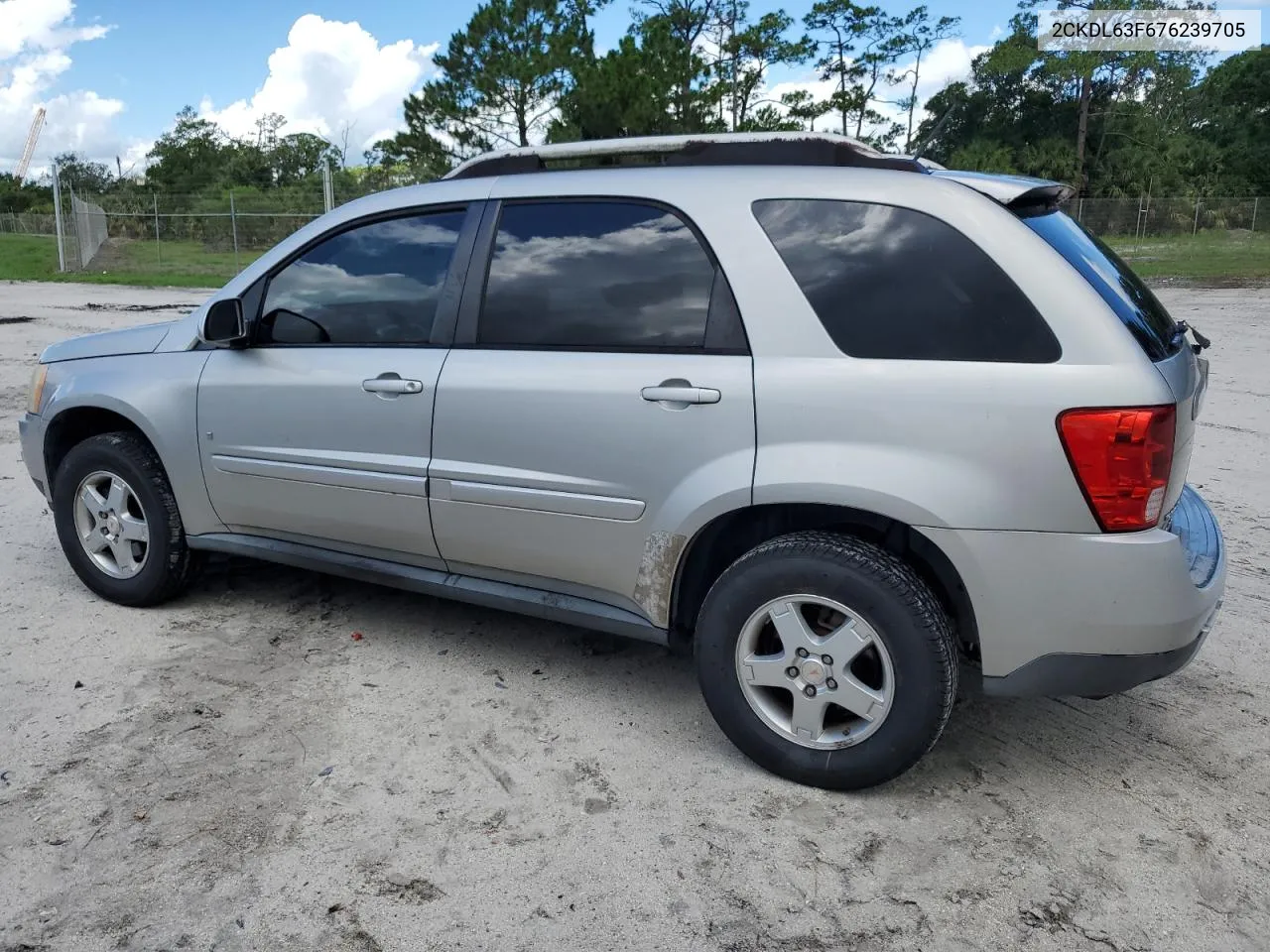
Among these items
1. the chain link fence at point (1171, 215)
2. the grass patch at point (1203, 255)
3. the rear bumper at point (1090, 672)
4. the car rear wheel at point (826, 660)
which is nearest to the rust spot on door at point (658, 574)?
the car rear wheel at point (826, 660)

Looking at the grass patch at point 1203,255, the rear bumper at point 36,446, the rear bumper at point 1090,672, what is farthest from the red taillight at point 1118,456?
the grass patch at point 1203,255

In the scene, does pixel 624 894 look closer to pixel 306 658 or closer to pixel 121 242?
pixel 306 658

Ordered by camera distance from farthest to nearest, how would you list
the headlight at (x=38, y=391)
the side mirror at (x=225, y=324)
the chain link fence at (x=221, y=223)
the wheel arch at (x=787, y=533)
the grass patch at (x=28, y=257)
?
the chain link fence at (x=221, y=223) < the grass patch at (x=28, y=257) < the headlight at (x=38, y=391) < the side mirror at (x=225, y=324) < the wheel arch at (x=787, y=533)

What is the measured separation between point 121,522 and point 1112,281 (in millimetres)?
3873

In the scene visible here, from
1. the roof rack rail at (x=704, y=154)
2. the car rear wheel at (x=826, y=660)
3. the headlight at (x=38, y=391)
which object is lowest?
the car rear wheel at (x=826, y=660)

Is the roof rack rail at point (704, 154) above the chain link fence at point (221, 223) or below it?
below

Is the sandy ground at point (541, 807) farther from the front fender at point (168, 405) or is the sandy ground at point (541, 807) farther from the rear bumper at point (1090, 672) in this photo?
the front fender at point (168, 405)

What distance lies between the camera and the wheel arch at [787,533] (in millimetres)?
2852

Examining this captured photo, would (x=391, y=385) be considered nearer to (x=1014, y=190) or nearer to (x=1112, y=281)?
(x=1014, y=190)

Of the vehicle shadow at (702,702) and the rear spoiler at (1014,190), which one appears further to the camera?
the vehicle shadow at (702,702)

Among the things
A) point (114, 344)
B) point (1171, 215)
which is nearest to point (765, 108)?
point (1171, 215)

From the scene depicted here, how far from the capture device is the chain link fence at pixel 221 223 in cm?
2995

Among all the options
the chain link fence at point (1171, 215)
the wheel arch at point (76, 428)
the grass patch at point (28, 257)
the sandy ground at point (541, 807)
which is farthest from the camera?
the chain link fence at point (1171, 215)

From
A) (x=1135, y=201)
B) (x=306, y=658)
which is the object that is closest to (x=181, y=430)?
(x=306, y=658)
